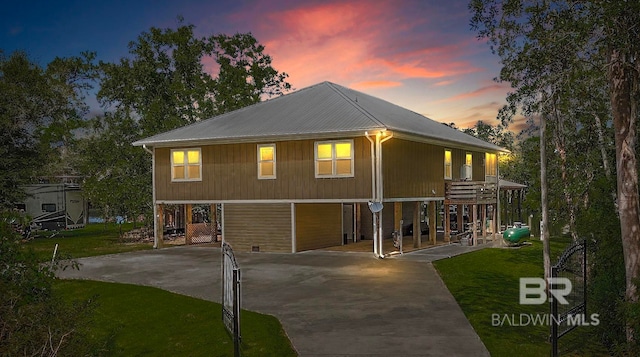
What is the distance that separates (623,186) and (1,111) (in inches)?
1438

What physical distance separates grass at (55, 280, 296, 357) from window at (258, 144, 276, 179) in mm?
10877

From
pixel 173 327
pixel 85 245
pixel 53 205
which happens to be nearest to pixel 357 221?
pixel 85 245

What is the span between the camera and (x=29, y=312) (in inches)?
259

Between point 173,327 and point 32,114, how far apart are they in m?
33.9

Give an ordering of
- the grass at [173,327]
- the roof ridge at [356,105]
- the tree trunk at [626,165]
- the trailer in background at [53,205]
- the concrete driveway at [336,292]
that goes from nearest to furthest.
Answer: the concrete driveway at [336,292], the grass at [173,327], the tree trunk at [626,165], the roof ridge at [356,105], the trailer in background at [53,205]

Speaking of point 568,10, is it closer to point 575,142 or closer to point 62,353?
point 62,353

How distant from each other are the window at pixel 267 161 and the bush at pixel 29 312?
60.3 feet

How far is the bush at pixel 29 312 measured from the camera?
20.5ft

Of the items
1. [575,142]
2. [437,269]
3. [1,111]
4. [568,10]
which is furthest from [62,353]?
[1,111]

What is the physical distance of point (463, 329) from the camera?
36.3 ft

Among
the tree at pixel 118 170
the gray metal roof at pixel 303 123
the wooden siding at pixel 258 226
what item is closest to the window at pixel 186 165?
the gray metal roof at pixel 303 123

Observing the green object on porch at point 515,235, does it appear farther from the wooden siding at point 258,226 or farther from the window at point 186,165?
the window at point 186,165

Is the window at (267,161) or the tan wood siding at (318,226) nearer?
the window at (267,161)
